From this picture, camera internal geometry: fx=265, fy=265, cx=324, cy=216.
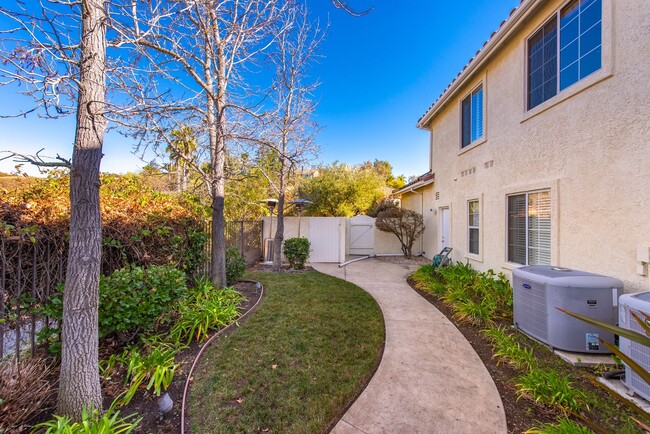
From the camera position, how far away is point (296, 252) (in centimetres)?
991

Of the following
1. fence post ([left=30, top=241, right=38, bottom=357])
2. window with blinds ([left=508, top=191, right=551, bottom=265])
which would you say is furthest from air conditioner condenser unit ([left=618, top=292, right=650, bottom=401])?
fence post ([left=30, top=241, right=38, bottom=357])

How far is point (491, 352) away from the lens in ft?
12.7

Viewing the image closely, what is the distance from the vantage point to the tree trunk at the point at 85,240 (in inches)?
90.6

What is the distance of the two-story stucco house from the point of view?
371 cm

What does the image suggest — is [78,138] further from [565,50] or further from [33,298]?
[565,50]

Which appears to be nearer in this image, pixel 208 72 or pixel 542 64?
pixel 542 64

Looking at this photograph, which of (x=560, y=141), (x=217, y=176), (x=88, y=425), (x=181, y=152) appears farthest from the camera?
(x=217, y=176)

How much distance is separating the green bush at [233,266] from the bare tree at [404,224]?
→ 711 cm

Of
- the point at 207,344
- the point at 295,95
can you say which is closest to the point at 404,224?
the point at 295,95

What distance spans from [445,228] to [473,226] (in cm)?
206

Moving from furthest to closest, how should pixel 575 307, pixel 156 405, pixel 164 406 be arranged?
pixel 575 307
pixel 156 405
pixel 164 406

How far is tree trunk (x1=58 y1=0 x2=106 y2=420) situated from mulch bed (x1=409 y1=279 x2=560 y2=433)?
394 cm

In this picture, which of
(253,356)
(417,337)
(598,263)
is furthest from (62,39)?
(598,263)

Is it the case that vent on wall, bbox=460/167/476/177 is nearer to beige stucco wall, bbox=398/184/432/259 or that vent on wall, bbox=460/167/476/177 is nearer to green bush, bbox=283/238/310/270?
beige stucco wall, bbox=398/184/432/259
